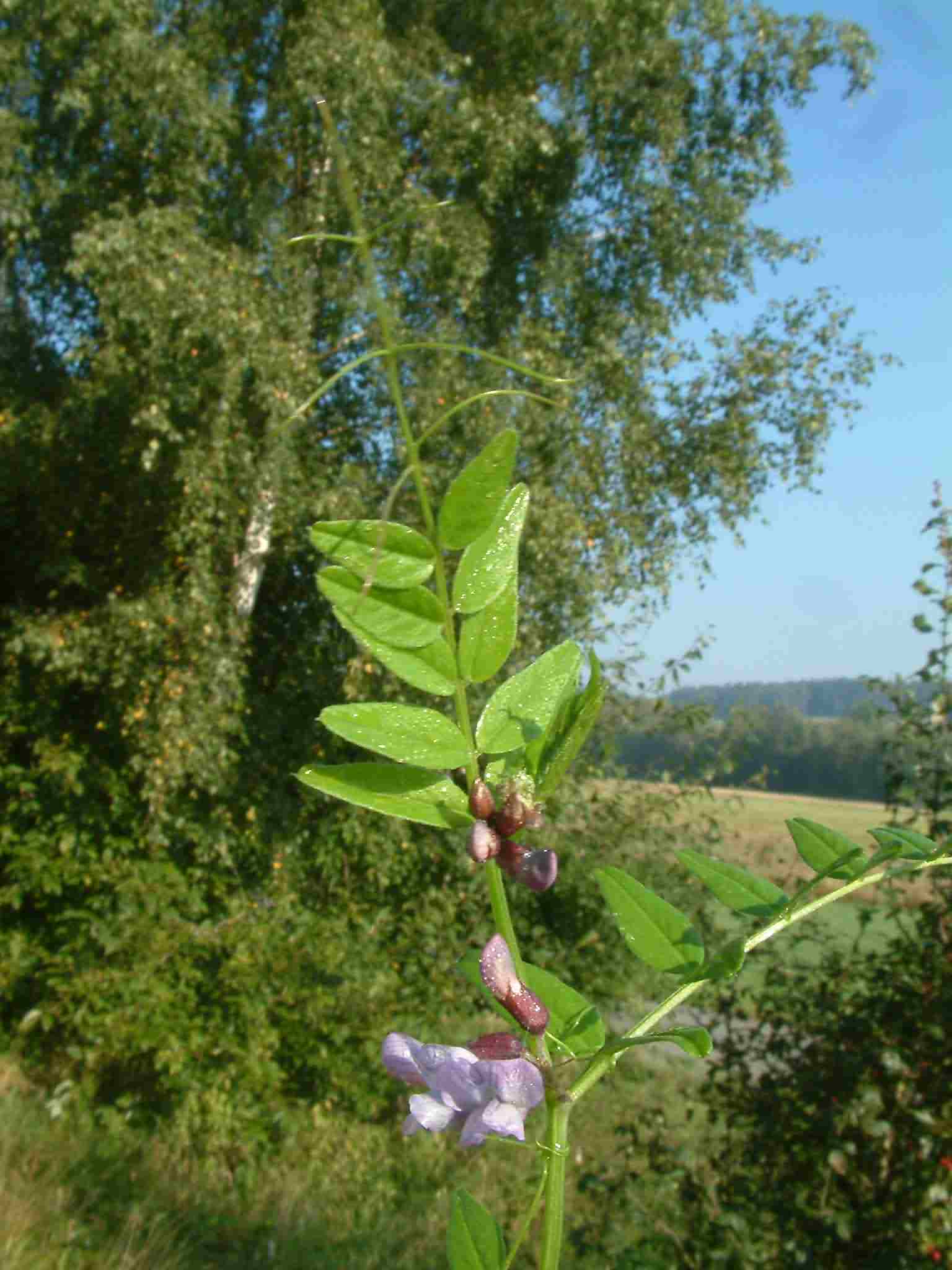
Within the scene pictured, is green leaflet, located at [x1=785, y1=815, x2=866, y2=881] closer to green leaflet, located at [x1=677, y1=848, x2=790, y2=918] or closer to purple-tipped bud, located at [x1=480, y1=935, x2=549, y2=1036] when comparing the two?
green leaflet, located at [x1=677, y1=848, x2=790, y2=918]

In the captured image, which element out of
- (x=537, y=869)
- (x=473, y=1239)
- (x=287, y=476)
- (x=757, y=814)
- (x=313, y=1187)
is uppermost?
(x=287, y=476)

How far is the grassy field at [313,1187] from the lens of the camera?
2795 mm

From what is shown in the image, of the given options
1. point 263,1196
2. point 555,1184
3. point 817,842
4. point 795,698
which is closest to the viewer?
point 555,1184

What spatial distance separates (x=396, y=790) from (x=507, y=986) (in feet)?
0.20

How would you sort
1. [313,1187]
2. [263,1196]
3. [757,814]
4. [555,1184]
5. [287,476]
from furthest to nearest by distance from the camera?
[757,814]
[287,476]
[313,1187]
[263,1196]
[555,1184]

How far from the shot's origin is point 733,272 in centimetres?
623

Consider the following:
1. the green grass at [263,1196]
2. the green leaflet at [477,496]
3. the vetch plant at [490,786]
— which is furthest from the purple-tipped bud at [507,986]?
the green grass at [263,1196]

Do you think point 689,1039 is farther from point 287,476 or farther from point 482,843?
point 287,476

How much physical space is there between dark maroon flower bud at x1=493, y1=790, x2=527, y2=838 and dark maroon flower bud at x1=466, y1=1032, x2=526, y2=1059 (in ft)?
0.16

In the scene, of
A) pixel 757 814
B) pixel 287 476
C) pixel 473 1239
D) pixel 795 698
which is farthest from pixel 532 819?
pixel 795 698

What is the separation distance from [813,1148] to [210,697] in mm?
3026

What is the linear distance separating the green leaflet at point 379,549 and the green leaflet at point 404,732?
1.4 inches

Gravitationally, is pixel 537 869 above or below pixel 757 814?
above

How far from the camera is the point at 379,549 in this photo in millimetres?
302
